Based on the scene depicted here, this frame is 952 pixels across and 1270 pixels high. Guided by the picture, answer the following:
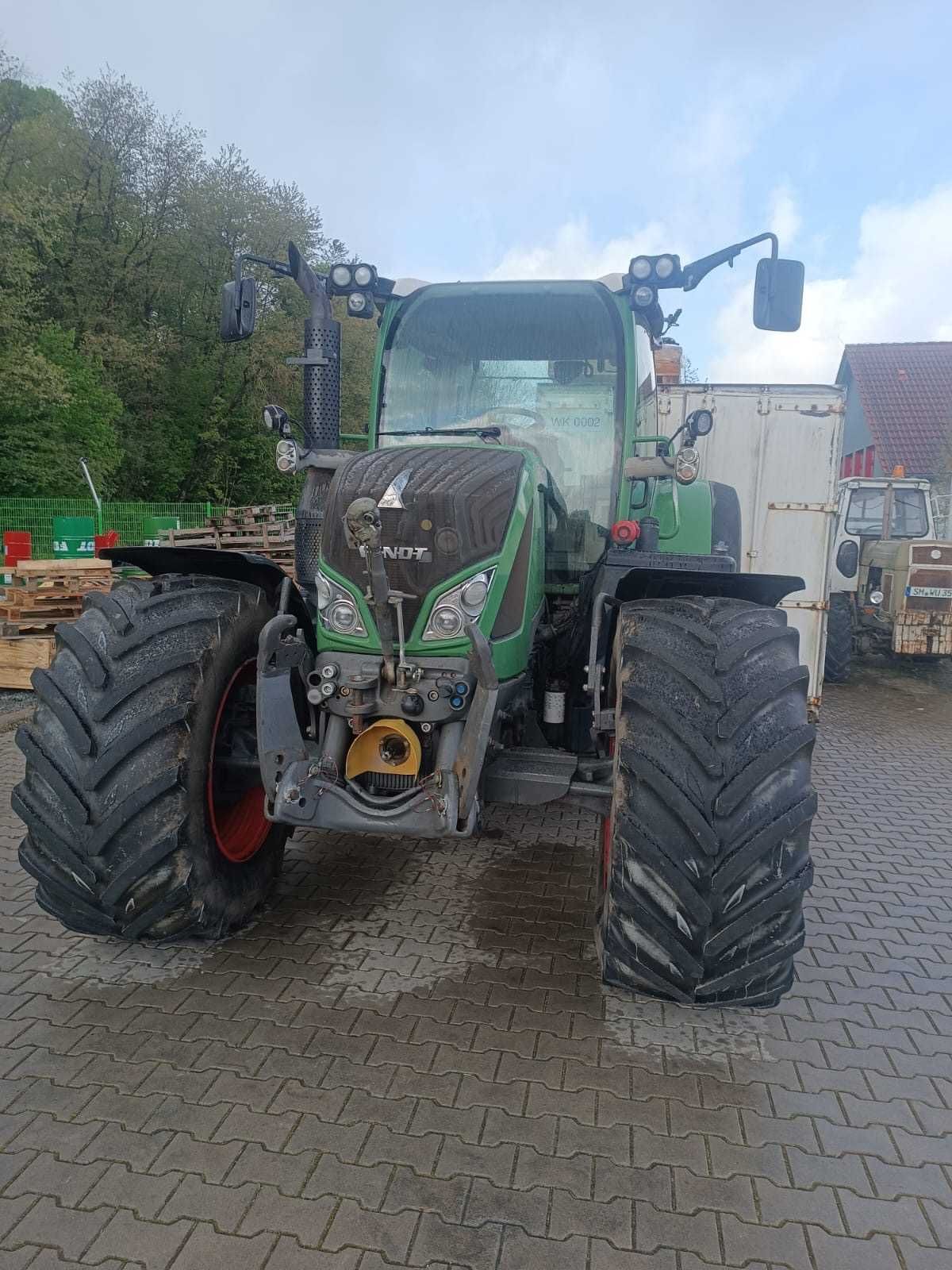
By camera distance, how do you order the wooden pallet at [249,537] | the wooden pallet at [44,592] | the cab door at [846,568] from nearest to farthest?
the wooden pallet at [44,592], the cab door at [846,568], the wooden pallet at [249,537]

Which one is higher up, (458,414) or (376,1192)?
(458,414)

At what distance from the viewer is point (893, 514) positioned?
11.8 metres

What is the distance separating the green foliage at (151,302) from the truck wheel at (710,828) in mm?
19988

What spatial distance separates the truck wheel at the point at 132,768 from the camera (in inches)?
117

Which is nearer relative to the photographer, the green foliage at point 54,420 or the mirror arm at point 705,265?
the mirror arm at point 705,265

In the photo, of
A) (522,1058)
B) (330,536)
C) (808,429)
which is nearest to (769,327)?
(330,536)

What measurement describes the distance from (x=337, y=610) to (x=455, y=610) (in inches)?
16.5

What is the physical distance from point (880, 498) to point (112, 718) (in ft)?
36.2

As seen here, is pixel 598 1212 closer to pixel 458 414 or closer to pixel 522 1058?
pixel 522 1058

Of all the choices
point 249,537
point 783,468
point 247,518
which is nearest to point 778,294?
point 783,468

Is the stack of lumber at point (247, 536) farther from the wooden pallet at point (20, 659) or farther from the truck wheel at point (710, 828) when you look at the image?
the truck wheel at point (710, 828)

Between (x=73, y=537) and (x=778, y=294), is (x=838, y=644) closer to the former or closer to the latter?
(x=778, y=294)

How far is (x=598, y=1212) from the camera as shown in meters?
2.25

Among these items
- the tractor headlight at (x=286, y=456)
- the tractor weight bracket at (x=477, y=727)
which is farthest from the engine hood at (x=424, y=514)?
the tractor headlight at (x=286, y=456)
